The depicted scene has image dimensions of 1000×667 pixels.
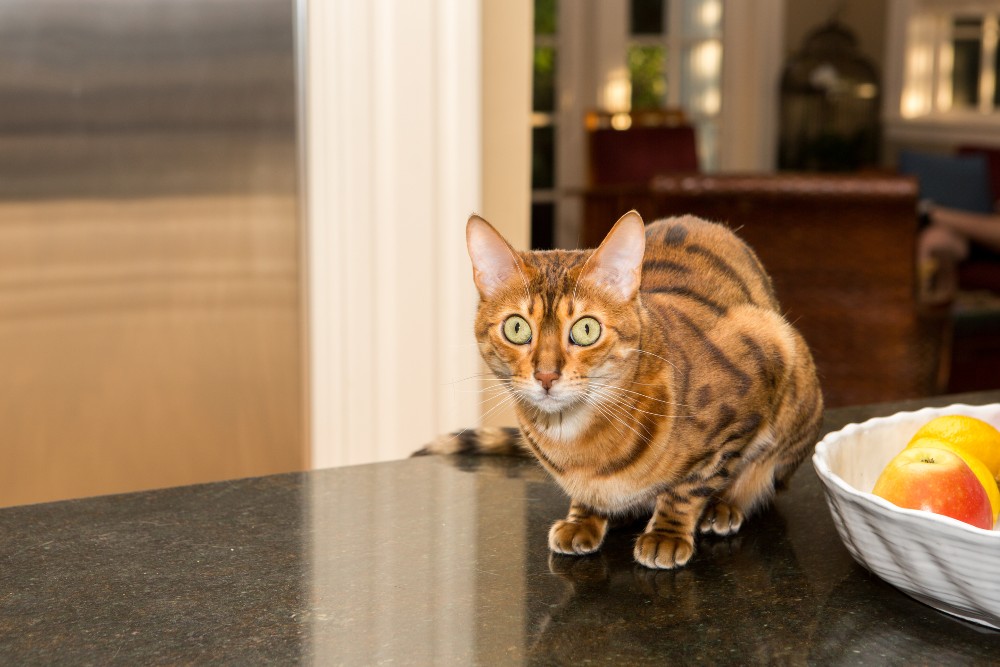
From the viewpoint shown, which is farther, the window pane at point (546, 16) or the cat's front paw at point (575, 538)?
the window pane at point (546, 16)

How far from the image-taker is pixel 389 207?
1.64 m

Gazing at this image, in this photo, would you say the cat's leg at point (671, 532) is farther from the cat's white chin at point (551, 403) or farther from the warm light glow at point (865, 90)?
the warm light glow at point (865, 90)

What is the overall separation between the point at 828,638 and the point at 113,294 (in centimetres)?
127

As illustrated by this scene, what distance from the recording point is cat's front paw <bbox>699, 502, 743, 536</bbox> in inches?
37.7

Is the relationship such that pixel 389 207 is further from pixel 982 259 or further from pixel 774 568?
pixel 982 259

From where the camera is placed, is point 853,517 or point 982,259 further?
point 982,259

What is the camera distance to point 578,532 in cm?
91

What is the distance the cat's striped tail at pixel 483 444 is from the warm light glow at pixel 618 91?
19.0ft

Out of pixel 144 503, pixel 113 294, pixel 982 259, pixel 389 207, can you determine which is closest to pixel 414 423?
pixel 389 207

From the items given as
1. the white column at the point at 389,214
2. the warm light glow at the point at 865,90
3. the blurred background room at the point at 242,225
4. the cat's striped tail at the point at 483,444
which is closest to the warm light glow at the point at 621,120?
the warm light glow at the point at 865,90

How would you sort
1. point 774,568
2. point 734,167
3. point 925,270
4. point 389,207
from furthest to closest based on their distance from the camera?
point 734,167, point 925,270, point 389,207, point 774,568

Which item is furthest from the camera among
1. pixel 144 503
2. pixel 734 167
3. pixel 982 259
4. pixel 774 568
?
pixel 734 167

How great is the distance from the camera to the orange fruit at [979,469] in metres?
0.82

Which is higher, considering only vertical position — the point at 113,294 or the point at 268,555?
the point at 113,294
